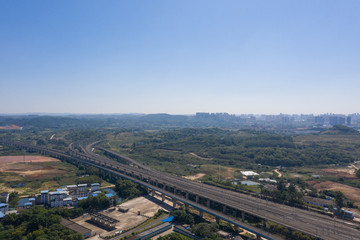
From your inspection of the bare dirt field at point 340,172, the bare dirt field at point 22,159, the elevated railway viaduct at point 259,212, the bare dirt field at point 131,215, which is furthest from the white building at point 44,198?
the bare dirt field at point 340,172

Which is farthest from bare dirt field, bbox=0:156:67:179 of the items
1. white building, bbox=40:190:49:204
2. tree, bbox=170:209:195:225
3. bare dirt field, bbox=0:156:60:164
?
tree, bbox=170:209:195:225

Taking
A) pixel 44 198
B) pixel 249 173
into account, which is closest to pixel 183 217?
pixel 44 198

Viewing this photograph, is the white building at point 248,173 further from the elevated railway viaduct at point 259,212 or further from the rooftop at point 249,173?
the elevated railway viaduct at point 259,212

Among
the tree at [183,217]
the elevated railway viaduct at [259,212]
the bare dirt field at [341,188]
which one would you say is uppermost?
the elevated railway viaduct at [259,212]

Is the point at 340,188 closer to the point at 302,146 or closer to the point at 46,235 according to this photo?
the point at 302,146

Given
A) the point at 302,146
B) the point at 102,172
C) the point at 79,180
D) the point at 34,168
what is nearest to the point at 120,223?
the point at 79,180

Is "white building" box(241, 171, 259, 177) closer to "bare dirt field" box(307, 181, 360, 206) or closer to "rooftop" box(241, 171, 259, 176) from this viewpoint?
"rooftop" box(241, 171, 259, 176)

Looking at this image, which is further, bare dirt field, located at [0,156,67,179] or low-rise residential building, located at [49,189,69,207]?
bare dirt field, located at [0,156,67,179]
